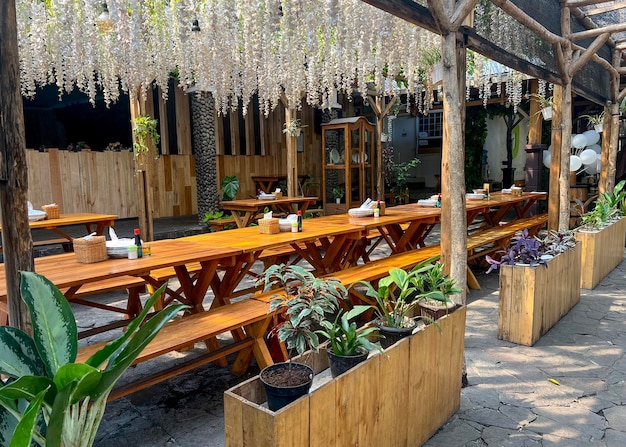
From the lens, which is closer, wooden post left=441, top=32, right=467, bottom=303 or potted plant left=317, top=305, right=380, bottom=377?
potted plant left=317, top=305, right=380, bottom=377

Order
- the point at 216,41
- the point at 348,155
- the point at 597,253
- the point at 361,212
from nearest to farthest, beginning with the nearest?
the point at 361,212 → the point at 597,253 → the point at 216,41 → the point at 348,155

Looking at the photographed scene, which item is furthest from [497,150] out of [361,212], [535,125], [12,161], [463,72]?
[12,161]

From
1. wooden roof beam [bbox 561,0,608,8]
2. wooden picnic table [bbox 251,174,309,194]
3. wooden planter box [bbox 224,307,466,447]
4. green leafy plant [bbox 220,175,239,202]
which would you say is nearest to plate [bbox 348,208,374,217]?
wooden planter box [bbox 224,307,466,447]

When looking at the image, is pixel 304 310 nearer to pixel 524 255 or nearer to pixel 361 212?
pixel 524 255

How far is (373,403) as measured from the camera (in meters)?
1.70

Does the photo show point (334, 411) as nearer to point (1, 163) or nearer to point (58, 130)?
point (1, 163)

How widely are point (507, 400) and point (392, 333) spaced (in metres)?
0.97

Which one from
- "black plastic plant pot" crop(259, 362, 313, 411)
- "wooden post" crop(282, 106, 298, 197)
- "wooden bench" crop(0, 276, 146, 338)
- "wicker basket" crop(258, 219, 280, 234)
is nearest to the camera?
"black plastic plant pot" crop(259, 362, 313, 411)

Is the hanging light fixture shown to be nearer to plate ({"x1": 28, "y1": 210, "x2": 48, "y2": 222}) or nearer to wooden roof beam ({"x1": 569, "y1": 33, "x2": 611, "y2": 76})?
plate ({"x1": 28, "y1": 210, "x2": 48, "y2": 222})

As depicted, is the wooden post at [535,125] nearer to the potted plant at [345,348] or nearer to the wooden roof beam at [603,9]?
the wooden roof beam at [603,9]

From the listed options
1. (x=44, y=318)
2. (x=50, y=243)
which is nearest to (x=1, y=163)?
(x=44, y=318)

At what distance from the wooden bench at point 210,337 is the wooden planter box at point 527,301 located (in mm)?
1681

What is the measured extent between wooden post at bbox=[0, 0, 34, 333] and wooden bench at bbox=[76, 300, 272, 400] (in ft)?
2.68

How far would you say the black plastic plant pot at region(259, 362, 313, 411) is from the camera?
4.64 ft
